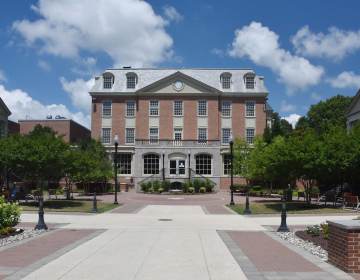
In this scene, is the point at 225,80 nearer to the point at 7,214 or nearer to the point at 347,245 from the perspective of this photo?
the point at 7,214

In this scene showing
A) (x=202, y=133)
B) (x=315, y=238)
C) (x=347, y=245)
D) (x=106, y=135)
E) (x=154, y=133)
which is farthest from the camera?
(x=106, y=135)

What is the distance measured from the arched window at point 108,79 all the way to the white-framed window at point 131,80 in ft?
6.30

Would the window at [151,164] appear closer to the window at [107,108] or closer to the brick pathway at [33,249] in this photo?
the window at [107,108]

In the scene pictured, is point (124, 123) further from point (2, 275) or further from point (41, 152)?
point (2, 275)

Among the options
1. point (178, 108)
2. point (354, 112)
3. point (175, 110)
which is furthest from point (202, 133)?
point (354, 112)

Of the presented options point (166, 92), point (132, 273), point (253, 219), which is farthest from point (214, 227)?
point (166, 92)

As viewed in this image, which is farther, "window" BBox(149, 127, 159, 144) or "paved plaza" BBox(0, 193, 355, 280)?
"window" BBox(149, 127, 159, 144)

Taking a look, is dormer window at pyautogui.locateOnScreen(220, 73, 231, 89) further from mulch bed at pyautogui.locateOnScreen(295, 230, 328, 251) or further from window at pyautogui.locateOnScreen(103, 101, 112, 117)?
mulch bed at pyautogui.locateOnScreen(295, 230, 328, 251)

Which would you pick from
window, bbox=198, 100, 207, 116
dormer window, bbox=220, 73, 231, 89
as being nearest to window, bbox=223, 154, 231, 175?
window, bbox=198, 100, 207, 116

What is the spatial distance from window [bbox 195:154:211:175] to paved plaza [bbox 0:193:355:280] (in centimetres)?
4210

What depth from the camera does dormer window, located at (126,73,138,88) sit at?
6719 cm

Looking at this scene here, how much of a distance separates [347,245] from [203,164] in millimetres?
52556

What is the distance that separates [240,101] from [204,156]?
8893mm

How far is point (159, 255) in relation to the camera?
12.5 m
